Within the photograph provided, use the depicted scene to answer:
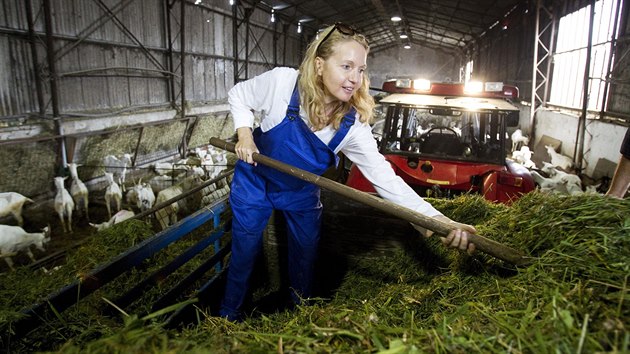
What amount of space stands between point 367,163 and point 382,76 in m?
34.8

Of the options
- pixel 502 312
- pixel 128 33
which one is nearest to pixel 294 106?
pixel 502 312

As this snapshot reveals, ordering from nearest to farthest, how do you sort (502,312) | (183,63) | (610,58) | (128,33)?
(502,312)
(610,58)
(128,33)
(183,63)

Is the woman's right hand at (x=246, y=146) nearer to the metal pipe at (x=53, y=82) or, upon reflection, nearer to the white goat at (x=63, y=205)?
the white goat at (x=63, y=205)

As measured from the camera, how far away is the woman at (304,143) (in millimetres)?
2568

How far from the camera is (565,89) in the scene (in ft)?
43.7

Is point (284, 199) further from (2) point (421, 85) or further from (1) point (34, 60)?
(1) point (34, 60)

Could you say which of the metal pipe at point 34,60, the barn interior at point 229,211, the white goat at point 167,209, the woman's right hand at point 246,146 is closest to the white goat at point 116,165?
the barn interior at point 229,211

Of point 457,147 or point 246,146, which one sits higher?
point 246,146

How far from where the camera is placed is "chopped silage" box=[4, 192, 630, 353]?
130 cm

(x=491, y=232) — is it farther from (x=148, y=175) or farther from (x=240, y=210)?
(x=148, y=175)

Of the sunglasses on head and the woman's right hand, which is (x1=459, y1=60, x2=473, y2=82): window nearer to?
the sunglasses on head

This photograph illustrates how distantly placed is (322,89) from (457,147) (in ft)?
11.8

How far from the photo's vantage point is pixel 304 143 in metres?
2.79

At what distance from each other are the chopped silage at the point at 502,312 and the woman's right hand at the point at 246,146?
1.10 metres
